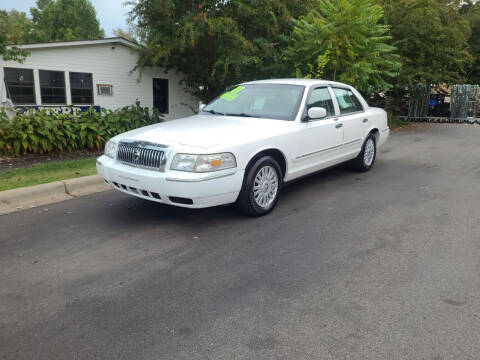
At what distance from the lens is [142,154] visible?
15.0ft

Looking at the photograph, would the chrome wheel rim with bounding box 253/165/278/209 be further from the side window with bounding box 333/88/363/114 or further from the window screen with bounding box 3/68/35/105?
the window screen with bounding box 3/68/35/105

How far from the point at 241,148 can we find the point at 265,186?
0.67 meters

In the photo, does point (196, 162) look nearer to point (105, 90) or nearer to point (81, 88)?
point (81, 88)

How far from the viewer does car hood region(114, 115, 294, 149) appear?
4.50m

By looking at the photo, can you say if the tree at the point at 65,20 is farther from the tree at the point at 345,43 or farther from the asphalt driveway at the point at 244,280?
the asphalt driveway at the point at 244,280

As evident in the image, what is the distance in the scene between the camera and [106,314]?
9.62 ft

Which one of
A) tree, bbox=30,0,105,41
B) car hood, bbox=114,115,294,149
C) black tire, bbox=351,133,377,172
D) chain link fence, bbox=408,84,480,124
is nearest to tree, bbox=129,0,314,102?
black tire, bbox=351,133,377,172

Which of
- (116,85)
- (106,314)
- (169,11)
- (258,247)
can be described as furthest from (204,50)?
(106,314)

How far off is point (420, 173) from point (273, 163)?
3.94 meters

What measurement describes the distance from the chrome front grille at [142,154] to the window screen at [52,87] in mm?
11174

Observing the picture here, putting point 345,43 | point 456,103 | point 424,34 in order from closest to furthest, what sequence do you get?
point 345,43
point 424,34
point 456,103

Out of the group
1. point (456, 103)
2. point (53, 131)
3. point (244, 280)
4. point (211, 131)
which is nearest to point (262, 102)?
point (211, 131)

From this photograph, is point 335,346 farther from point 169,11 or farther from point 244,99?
point 169,11

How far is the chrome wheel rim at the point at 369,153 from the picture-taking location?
7430 millimetres
